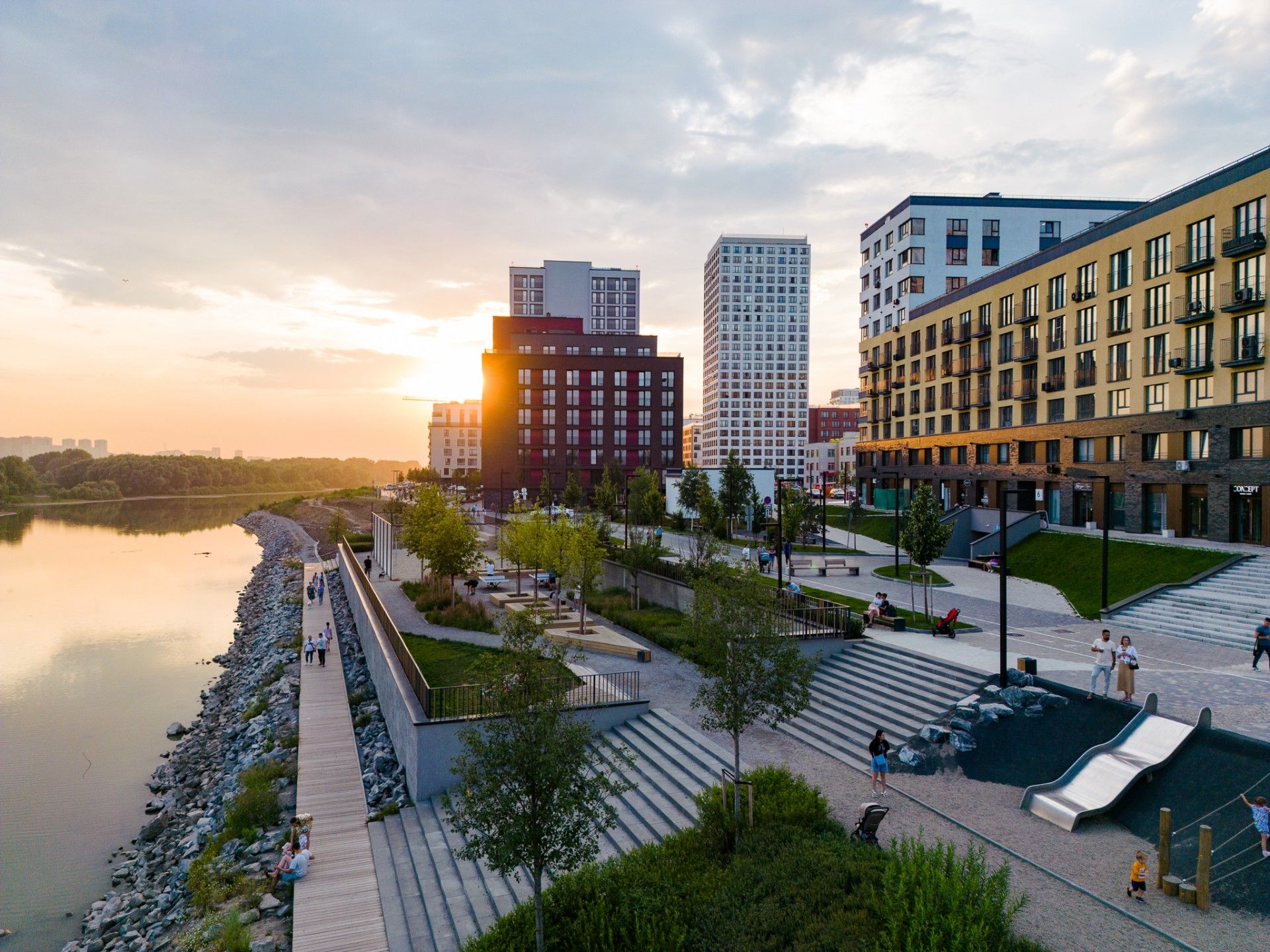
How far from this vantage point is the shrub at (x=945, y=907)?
8.11m

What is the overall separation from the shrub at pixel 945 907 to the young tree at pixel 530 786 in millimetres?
4000

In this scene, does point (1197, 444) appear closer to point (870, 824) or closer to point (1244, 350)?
point (1244, 350)

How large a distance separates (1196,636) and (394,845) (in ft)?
78.4

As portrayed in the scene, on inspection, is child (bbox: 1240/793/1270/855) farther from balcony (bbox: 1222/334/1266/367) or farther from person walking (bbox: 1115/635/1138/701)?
balcony (bbox: 1222/334/1266/367)

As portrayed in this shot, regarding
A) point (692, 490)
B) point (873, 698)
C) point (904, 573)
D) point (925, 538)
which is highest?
point (692, 490)

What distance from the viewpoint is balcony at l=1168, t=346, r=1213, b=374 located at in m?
35.1

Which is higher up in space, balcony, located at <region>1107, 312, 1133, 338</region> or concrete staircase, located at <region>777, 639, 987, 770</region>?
balcony, located at <region>1107, 312, 1133, 338</region>

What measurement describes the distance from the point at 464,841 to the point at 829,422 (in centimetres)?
16657

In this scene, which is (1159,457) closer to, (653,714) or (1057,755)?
(1057,755)

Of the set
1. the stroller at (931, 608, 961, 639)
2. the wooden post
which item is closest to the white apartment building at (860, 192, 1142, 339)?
the stroller at (931, 608, 961, 639)

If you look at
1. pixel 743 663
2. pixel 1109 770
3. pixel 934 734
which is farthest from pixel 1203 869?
pixel 743 663

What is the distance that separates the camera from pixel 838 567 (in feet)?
125

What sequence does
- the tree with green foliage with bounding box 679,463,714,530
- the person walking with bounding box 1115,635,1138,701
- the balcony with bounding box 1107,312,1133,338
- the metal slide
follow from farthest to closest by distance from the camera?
the tree with green foliage with bounding box 679,463,714,530
the balcony with bounding box 1107,312,1133,338
the person walking with bounding box 1115,635,1138,701
the metal slide

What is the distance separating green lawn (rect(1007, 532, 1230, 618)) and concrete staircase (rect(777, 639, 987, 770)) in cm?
1120
